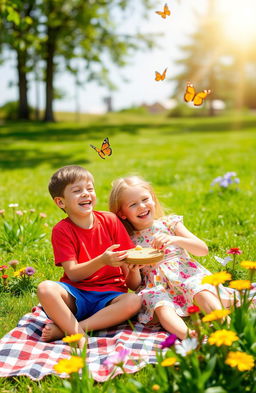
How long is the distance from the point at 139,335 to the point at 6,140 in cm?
1405

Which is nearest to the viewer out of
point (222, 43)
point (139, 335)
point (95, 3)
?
point (139, 335)

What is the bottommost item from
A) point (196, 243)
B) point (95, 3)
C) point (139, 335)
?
point (139, 335)

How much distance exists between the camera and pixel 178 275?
10.2 ft

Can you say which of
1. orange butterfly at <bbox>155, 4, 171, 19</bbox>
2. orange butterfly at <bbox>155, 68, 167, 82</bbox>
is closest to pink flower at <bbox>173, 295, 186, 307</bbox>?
orange butterfly at <bbox>155, 68, 167, 82</bbox>

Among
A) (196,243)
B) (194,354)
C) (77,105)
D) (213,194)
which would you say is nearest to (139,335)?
(196,243)

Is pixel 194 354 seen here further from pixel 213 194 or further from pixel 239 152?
pixel 239 152

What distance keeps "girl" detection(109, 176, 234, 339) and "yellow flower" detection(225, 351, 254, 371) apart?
2.94ft

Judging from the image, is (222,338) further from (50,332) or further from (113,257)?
(50,332)

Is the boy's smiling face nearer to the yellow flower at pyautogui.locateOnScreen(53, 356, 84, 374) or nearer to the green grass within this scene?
the green grass

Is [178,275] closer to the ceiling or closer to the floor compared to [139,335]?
closer to the ceiling

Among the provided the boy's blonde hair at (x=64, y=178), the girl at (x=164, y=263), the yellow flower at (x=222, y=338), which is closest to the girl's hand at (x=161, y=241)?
the girl at (x=164, y=263)

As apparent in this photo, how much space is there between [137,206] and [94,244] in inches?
16.5

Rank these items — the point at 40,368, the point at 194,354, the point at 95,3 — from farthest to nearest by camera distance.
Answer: the point at 95,3 < the point at 40,368 < the point at 194,354

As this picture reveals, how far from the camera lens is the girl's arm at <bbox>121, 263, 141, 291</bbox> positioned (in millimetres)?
3092
